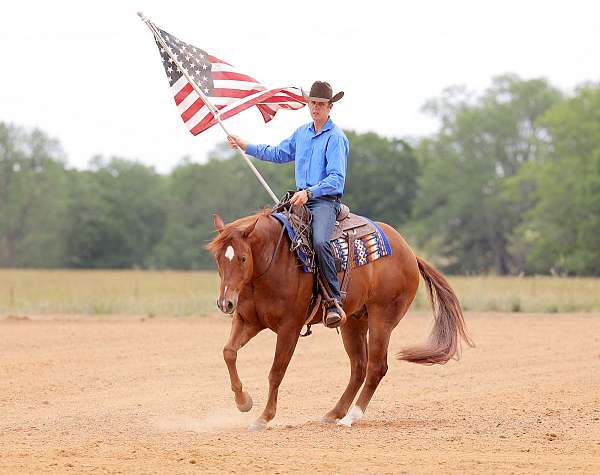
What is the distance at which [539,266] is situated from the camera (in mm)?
59625

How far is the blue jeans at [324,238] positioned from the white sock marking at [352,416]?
3.37 ft

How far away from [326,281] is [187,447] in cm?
217

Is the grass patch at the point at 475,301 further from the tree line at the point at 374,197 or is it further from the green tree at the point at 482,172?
the green tree at the point at 482,172

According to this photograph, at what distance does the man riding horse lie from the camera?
920cm

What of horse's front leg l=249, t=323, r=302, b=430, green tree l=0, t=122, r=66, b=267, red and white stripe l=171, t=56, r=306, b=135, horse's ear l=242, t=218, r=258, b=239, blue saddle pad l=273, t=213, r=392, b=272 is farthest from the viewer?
green tree l=0, t=122, r=66, b=267

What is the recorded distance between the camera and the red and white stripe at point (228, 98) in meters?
11.1

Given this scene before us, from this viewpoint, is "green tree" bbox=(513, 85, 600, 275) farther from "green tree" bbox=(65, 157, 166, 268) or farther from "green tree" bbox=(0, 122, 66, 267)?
"green tree" bbox=(0, 122, 66, 267)

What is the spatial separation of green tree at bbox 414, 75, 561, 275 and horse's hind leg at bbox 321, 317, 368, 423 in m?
59.1

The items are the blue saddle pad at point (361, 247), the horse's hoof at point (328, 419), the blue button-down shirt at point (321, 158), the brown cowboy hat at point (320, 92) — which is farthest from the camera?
the horse's hoof at point (328, 419)

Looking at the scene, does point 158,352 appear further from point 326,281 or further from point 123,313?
point 123,313

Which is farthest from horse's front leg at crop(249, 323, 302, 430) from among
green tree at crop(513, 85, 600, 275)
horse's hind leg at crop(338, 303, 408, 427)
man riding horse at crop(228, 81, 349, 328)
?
green tree at crop(513, 85, 600, 275)

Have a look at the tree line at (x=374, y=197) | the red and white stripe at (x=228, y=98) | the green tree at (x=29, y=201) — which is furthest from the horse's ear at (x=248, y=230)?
the green tree at (x=29, y=201)

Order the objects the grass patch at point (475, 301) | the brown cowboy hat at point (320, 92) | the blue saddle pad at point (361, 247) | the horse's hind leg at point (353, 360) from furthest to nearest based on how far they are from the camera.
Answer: the grass patch at point (475, 301) < the horse's hind leg at point (353, 360) < the brown cowboy hat at point (320, 92) < the blue saddle pad at point (361, 247)

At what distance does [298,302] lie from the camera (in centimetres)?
913
